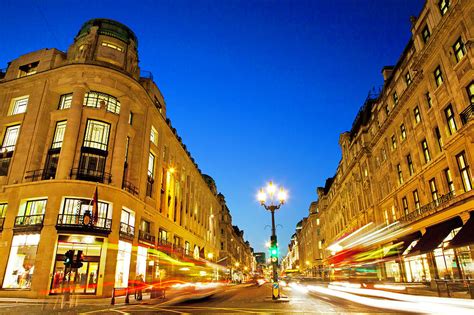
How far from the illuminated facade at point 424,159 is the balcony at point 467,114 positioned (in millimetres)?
66

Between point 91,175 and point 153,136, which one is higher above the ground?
point 153,136

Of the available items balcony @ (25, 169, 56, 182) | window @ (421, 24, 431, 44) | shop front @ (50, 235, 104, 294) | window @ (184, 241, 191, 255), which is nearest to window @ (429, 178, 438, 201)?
window @ (421, 24, 431, 44)

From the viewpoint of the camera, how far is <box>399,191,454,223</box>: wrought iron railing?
2128 cm

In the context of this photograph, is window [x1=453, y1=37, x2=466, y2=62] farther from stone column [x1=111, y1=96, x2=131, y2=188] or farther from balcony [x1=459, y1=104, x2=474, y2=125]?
stone column [x1=111, y1=96, x2=131, y2=188]

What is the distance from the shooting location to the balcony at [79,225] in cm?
2431

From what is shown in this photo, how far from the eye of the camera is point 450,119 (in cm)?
2083

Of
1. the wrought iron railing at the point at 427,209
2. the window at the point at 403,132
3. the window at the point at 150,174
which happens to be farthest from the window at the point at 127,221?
the window at the point at 403,132

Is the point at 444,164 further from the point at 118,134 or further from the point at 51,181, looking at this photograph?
the point at 51,181

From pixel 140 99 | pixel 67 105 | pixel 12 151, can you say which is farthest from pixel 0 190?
pixel 140 99

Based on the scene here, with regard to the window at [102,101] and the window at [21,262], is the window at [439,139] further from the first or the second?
the window at [21,262]

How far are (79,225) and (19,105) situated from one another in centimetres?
1733

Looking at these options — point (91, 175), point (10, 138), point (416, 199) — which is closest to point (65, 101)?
point (10, 138)

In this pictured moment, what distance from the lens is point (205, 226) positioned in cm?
6419

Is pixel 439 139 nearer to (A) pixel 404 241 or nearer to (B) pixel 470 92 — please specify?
(B) pixel 470 92
